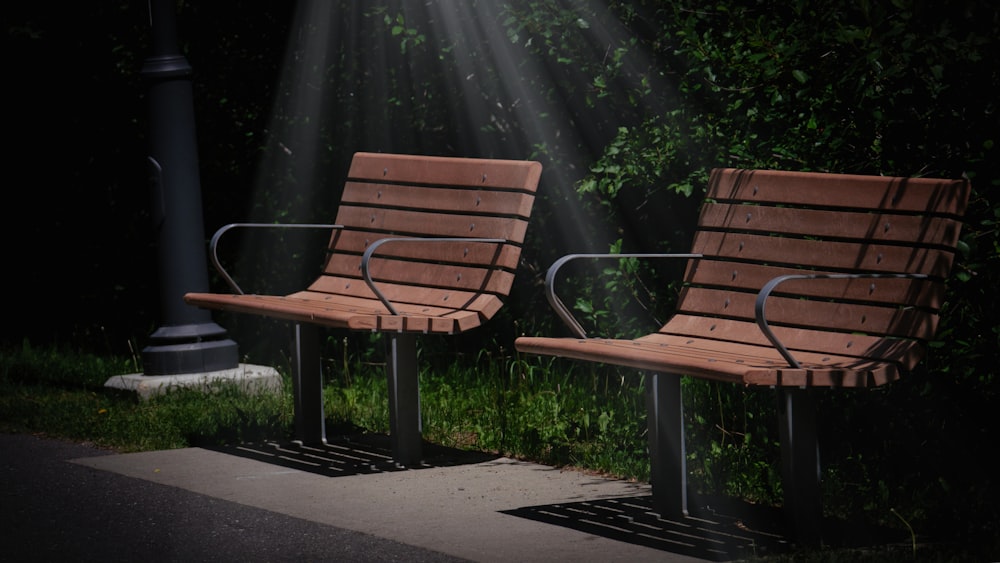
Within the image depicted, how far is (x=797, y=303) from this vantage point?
5.08m

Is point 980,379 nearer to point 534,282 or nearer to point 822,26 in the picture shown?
point 822,26

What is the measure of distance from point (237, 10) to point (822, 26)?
4.37m

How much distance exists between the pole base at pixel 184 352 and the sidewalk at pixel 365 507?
38.4 inches

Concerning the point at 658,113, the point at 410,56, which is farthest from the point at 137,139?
the point at 658,113

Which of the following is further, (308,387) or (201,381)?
(201,381)

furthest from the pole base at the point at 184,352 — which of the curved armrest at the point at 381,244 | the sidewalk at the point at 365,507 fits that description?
the curved armrest at the point at 381,244

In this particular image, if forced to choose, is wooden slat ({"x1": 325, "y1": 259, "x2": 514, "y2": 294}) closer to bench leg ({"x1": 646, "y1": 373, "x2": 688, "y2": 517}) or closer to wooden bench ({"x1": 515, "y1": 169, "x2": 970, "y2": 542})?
wooden bench ({"x1": 515, "y1": 169, "x2": 970, "y2": 542})

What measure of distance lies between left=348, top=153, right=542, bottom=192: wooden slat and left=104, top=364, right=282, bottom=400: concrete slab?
129cm

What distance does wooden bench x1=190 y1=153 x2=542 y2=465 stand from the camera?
5.91 meters

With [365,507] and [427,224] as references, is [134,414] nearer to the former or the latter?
[427,224]

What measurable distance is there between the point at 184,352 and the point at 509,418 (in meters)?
1.77

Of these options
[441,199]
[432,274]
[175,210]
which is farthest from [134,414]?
[441,199]

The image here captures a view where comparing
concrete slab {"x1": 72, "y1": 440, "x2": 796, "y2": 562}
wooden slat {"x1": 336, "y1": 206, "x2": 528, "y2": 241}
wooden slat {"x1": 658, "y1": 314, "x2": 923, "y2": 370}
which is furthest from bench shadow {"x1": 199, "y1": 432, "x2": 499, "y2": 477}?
wooden slat {"x1": 658, "y1": 314, "x2": 923, "y2": 370}

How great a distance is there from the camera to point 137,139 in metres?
9.98
